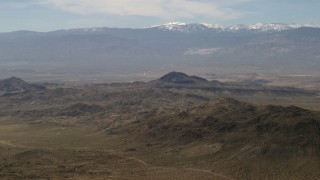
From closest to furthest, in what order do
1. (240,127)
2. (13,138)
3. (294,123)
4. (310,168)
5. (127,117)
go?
(310,168) → (294,123) → (240,127) → (13,138) → (127,117)

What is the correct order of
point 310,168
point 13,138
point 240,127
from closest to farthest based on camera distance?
point 310,168, point 240,127, point 13,138

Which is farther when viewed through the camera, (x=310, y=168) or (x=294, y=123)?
(x=294, y=123)

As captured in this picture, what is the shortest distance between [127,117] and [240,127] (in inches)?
2447

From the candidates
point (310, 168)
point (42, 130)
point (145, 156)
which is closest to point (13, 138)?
point (42, 130)

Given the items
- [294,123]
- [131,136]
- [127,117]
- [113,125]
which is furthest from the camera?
[127,117]

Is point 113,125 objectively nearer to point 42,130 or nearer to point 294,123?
point 42,130

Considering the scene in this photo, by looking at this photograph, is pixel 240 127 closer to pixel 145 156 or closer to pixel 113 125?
pixel 145 156

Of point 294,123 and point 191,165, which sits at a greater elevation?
point 294,123

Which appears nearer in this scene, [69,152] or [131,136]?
[69,152]

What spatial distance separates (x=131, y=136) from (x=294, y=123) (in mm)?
48702

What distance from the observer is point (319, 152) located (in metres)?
106

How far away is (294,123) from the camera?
119m

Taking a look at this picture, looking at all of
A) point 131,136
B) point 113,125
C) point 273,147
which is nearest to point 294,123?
point 273,147

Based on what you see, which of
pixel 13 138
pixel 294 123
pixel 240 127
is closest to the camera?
pixel 294 123
